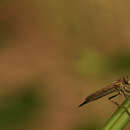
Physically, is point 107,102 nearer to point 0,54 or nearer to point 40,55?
point 40,55

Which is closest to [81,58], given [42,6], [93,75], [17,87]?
[93,75]

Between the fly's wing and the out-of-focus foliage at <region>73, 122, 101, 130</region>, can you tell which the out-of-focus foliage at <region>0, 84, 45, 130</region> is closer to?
the out-of-focus foliage at <region>73, 122, 101, 130</region>

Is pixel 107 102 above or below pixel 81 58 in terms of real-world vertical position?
below

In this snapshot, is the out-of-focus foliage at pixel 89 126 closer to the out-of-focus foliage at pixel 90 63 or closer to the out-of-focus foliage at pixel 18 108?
the out-of-focus foliage at pixel 18 108

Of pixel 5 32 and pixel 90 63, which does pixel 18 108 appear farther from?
pixel 5 32

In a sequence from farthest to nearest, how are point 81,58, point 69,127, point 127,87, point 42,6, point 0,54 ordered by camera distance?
point 42,6 → point 0,54 → point 81,58 → point 69,127 → point 127,87

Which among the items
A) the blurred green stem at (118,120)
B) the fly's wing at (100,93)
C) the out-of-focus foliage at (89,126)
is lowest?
the out-of-focus foliage at (89,126)

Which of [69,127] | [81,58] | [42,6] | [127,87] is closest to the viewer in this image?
[127,87]

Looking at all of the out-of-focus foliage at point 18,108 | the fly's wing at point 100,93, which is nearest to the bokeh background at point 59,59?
the out-of-focus foliage at point 18,108
